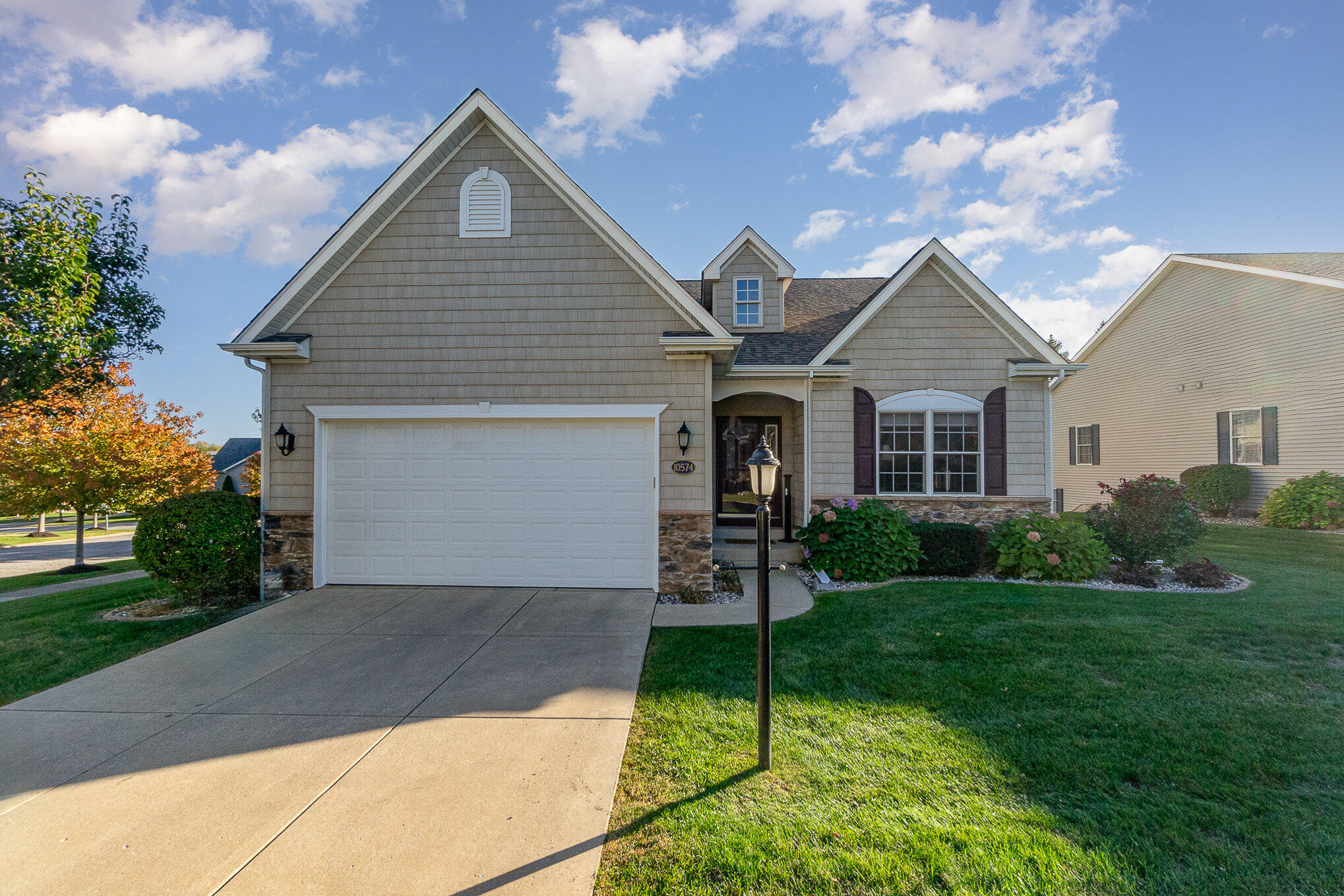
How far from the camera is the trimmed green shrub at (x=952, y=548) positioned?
8.01 meters

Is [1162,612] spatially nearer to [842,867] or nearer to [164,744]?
[842,867]

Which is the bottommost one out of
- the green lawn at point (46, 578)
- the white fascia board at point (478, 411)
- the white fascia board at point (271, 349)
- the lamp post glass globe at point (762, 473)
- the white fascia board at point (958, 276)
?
the green lawn at point (46, 578)

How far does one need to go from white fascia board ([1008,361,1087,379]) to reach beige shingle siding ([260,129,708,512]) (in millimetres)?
5983

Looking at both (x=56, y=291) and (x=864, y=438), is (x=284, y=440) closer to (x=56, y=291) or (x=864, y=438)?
(x=864, y=438)

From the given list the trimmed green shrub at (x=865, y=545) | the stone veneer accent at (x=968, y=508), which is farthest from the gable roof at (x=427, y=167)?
the stone veneer accent at (x=968, y=508)

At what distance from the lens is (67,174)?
65.1 feet

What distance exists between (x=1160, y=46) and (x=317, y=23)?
12.9 meters

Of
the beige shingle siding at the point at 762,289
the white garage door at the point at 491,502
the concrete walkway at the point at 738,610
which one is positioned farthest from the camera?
the beige shingle siding at the point at 762,289

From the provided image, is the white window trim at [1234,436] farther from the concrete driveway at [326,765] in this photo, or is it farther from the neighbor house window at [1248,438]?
the concrete driveway at [326,765]

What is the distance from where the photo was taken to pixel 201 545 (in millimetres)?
6848

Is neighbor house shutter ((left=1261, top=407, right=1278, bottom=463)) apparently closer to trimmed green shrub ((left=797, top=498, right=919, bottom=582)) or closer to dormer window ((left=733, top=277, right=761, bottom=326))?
trimmed green shrub ((left=797, top=498, right=919, bottom=582))

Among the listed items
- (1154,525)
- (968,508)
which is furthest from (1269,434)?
(968,508)

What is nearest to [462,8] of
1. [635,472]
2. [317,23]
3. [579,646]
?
[317,23]

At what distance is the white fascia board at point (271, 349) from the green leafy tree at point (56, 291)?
15.3m
